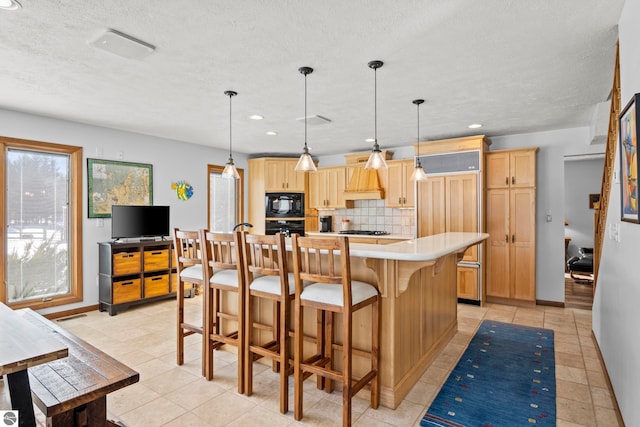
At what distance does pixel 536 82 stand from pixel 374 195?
10.2 ft

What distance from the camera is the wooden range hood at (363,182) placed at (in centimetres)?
604

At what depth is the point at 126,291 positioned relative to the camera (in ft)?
15.3

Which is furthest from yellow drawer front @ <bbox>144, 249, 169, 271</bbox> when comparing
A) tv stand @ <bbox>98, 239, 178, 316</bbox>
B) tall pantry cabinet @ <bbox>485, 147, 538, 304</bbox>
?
tall pantry cabinet @ <bbox>485, 147, 538, 304</bbox>

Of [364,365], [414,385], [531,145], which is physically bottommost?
[414,385]

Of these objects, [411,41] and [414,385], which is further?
[414,385]

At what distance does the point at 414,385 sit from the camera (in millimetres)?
2668

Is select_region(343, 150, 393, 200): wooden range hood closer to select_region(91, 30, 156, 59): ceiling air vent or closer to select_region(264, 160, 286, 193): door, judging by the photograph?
select_region(264, 160, 286, 193): door

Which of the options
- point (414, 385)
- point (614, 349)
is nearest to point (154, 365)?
point (414, 385)

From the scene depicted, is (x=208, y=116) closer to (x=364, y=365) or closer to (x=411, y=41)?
(x=411, y=41)

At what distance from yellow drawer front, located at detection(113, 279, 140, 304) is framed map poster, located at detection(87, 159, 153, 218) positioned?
979mm

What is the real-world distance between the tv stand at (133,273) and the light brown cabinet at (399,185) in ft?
11.4

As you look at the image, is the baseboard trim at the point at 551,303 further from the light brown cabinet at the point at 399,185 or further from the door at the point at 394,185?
the door at the point at 394,185

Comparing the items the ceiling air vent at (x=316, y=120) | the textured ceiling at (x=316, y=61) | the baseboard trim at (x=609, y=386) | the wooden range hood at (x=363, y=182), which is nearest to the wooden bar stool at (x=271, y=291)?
the textured ceiling at (x=316, y=61)

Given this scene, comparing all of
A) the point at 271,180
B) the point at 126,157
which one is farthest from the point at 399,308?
Result: the point at 271,180
